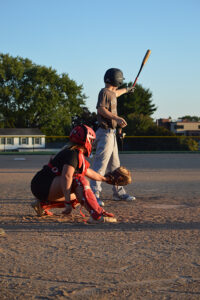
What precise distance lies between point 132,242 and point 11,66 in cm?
6906

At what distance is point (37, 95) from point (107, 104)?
63.2 meters

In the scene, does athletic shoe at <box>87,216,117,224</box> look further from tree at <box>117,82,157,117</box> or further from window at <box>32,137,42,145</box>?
tree at <box>117,82,157,117</box>

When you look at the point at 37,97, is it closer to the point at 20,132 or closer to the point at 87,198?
the point at 20,132

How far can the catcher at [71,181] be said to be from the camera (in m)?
4.67

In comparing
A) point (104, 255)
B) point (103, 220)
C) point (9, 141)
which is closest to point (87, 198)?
point (103, 220)

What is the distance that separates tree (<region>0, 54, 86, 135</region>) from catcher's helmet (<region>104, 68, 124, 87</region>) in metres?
61.9

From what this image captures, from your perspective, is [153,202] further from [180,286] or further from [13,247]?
[180,286]

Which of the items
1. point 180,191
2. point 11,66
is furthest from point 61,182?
point 11,66

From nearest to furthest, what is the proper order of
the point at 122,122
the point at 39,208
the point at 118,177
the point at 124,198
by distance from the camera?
the point at 39,208
the point at 118,177
the point at 122,122
the point at 124,198

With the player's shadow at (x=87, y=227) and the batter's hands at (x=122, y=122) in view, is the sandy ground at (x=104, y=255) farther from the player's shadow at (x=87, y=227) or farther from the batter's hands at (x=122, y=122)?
the batter's hands at (x=122, y=122)

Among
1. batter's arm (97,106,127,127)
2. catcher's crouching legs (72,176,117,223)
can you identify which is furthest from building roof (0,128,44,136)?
catcher's crouching legs (72,176,117,223)

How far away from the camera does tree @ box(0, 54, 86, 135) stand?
68375mm

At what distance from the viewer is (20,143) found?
67312 mm

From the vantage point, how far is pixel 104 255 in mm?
3559
